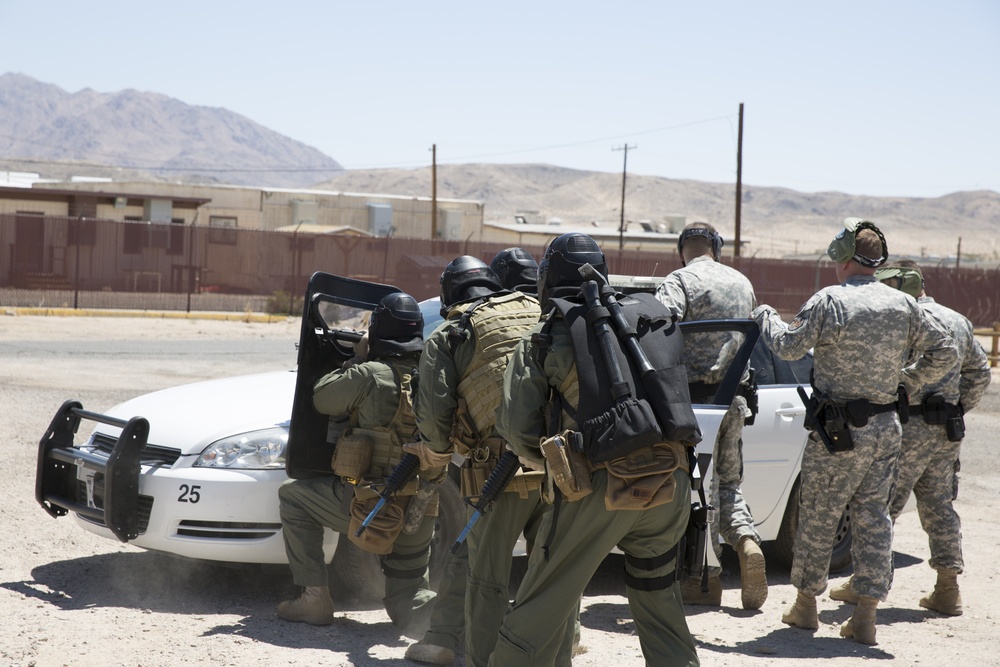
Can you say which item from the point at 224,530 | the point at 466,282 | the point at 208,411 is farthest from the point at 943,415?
the point at 208,411

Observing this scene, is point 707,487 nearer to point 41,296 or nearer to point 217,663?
point 217,663

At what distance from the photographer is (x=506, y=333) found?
4.08 m

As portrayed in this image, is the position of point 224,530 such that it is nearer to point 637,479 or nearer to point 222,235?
point 637,479

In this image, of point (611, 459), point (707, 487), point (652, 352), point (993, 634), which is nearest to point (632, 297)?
point (652, 352)

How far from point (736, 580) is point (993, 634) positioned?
144 centimetres

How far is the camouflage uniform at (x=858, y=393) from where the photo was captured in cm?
484

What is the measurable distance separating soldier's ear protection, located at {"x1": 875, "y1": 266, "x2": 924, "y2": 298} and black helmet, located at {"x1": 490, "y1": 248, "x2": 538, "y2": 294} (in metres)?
1.94

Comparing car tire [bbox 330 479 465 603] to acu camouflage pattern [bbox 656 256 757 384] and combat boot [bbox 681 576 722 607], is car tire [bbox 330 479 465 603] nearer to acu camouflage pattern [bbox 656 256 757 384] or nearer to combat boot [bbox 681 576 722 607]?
combat boot [bbox 681 576 722 607]

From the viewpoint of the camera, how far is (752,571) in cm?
518

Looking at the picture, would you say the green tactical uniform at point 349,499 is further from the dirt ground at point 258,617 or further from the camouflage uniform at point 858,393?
the camouflage uniform at point 858,393

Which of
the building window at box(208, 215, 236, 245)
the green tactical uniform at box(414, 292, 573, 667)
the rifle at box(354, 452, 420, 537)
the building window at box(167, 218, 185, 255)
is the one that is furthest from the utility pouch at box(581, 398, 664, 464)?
the building window at box(208, 215, 236, 245)

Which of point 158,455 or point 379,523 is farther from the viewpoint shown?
point 158,455

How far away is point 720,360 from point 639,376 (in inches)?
85.4

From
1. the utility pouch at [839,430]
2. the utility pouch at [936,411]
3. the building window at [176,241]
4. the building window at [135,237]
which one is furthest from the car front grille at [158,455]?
the building window at [176,241]
